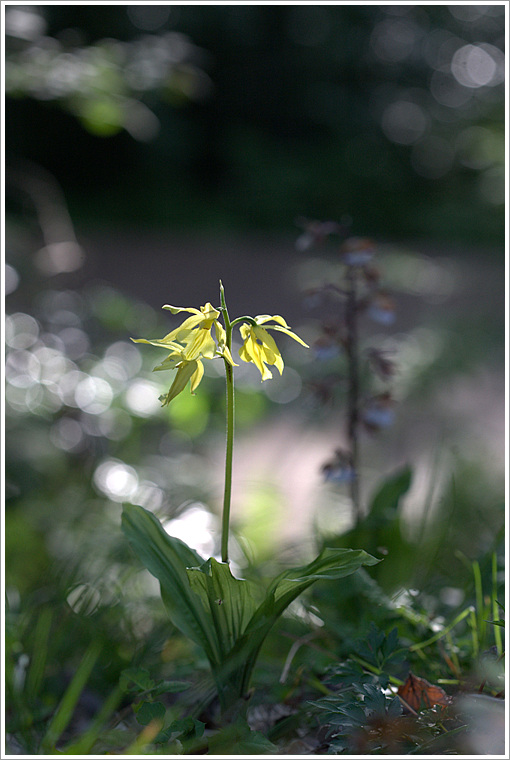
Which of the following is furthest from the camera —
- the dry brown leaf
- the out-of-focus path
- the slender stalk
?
the out-of-focus path

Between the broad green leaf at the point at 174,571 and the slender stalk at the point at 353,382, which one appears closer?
the broad green leaf at the point at 174,571

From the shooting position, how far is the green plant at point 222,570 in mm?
615

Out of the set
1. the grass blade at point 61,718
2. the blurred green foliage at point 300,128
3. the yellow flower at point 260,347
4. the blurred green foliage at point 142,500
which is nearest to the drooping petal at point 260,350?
the yellow flower at point 260,347

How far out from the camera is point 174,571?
2.38 feet

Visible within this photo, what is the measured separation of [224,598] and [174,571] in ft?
0.25

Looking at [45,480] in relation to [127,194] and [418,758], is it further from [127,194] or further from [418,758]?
[127,194]

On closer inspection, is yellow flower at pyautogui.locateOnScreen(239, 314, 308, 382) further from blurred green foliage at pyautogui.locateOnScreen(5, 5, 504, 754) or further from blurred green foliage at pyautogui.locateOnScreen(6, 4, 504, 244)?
blurred green foliage at pyautogui.locateOnScreen(6, 4, 504, 244)

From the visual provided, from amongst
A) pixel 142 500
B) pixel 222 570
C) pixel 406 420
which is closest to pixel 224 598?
pixel 222 570

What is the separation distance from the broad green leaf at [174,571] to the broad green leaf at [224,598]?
1 cm

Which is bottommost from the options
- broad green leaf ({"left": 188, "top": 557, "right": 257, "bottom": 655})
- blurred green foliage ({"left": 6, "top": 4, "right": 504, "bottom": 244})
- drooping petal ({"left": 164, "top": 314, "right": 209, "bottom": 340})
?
broad green leaf ({"left": 188, "top": 557, "right": 257, "bottom": 655})

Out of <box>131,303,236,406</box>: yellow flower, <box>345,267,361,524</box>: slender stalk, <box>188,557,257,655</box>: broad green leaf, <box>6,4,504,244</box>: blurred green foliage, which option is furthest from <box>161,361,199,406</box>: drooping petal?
<box>6,4,504,244</box>: blurred green foliage

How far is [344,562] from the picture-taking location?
651mm

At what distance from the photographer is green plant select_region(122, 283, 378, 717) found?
2.02 ft

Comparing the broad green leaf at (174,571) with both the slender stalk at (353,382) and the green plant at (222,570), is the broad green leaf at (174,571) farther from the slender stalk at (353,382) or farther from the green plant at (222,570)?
the slender stalk at (353,382)
